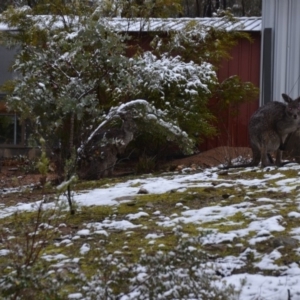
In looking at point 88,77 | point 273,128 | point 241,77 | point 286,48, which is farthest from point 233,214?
point 241,77

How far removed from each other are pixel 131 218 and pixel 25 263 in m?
2.42

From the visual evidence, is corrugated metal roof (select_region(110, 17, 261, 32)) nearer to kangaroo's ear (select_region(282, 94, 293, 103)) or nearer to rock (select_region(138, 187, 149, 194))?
kangaroo's ear (select_region(282, 94, 293, 103))

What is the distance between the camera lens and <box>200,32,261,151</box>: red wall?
1670cm

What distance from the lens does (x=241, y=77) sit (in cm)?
1692

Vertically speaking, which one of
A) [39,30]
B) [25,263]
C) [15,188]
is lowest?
[15,188]

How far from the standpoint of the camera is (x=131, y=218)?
7043 millimetres

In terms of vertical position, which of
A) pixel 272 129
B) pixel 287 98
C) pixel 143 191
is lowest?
pixel 143 191

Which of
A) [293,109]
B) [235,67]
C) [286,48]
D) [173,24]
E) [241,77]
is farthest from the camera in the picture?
[235,67]

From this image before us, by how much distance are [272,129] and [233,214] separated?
395cm

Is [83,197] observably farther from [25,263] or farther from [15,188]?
[25,263]

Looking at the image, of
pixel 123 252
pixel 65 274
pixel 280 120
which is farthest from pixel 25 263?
pixel 280 120

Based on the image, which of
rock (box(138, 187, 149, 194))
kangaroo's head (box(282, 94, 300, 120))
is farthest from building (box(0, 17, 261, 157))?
rock (box(138, 187, 149, 194))

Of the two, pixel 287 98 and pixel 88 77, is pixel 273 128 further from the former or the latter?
pixel 88 77

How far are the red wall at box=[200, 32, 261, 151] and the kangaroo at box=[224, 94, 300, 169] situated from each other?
5837 millimetres
